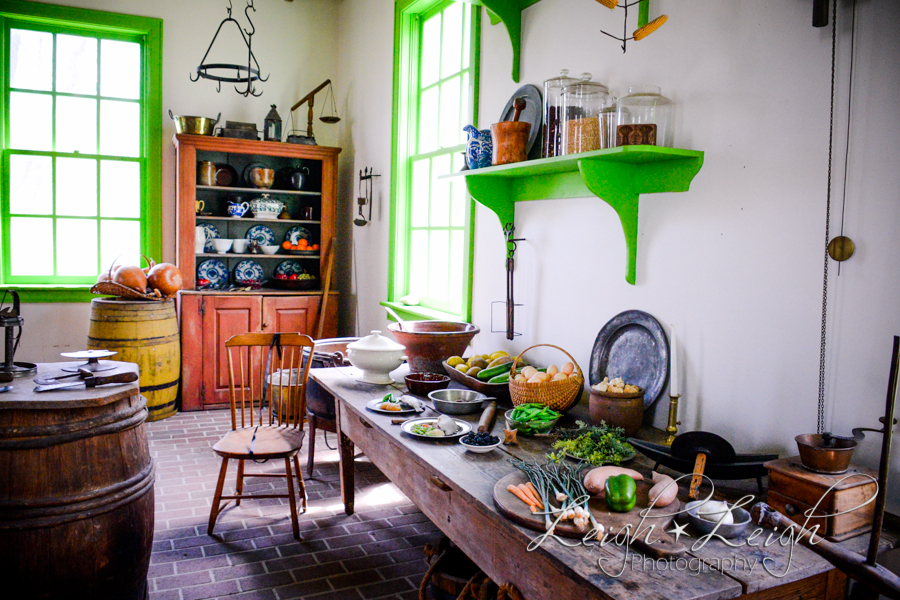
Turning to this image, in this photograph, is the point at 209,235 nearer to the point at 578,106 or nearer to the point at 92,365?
the point at 92,365

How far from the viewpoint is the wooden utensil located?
184 cm

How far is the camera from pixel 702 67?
224cm

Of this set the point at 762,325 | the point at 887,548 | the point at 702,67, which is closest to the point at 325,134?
the point at 702,67

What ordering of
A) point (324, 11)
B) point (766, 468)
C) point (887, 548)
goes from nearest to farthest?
point (887, 548) < point (766, 468) < point (324, 11)

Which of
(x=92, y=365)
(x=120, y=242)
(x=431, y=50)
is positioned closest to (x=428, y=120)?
(x=431, y=50)

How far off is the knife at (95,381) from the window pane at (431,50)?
285 cm

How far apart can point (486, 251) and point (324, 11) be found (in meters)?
3.70

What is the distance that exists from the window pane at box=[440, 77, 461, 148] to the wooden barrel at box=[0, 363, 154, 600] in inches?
101

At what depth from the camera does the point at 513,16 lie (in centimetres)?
319

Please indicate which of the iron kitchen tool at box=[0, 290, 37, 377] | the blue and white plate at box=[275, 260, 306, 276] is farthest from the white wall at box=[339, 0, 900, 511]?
the blue and white plate at box=[275, 260, 306, 276]

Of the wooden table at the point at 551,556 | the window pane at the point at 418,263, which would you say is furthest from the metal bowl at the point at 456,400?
the window pane at the point at 418,263

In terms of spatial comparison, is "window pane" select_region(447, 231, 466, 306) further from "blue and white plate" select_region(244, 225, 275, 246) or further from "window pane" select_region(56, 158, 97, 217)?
"window pane" select_region(56, 158, 97, 217)

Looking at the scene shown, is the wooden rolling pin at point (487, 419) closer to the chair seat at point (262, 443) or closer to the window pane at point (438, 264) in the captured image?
the chair seat at point (262, 443)

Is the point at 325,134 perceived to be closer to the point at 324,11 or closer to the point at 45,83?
the point at 324,11
